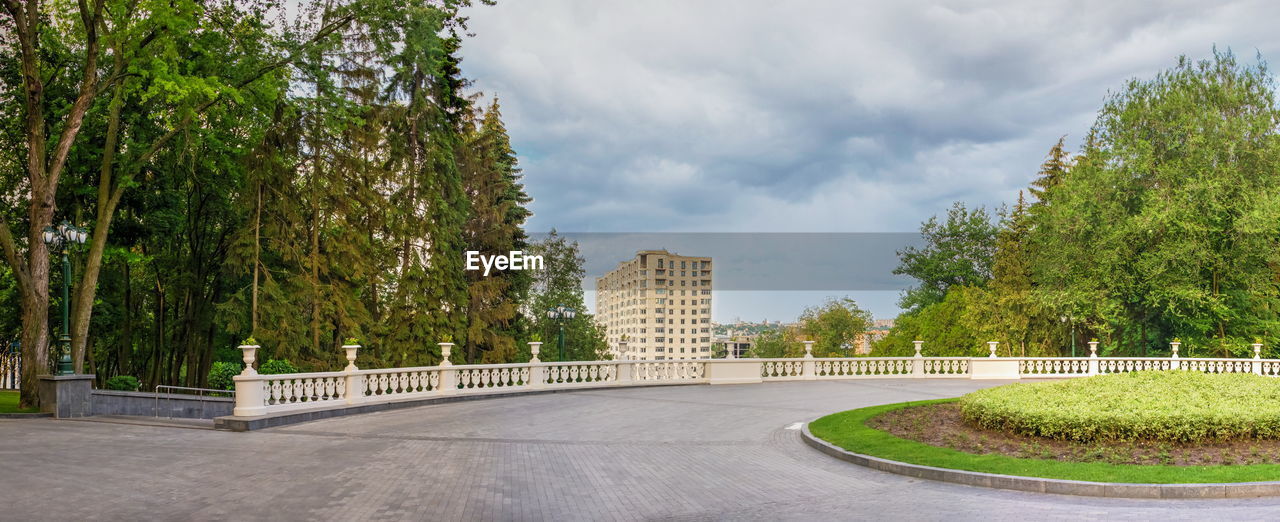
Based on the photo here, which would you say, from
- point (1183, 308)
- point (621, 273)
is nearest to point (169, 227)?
point (1183, 308)

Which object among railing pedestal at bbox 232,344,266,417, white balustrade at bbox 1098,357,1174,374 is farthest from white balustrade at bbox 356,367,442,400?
white balustrade at bbox 1098,357,1174,374

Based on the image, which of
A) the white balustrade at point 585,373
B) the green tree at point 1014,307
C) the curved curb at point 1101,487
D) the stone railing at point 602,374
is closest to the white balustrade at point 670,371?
the stone railing at point 602,374

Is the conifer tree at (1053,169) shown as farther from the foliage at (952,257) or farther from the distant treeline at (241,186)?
the distant treeline at (241,186)

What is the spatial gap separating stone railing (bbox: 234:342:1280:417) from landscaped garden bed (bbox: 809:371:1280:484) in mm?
9629

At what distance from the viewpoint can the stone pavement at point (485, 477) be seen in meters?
8.03

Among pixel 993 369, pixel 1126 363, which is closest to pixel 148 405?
pixel 993 369

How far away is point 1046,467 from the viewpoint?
9.77 meters

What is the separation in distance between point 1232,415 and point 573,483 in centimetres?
909

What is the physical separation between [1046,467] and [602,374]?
1688 centimetres

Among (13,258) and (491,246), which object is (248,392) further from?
(491,246)

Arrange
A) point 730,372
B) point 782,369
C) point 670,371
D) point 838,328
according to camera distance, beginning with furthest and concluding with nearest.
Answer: point 838,328
point 782,369
point 730,372
point 670,371

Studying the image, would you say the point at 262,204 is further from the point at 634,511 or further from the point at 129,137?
the point at 634,511

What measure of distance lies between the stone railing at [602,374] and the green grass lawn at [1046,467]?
11292mm

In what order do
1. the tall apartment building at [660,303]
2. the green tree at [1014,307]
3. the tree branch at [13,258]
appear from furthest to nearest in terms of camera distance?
the tall apartment building at [660,303] < the green tree at [1014,307] < the tree branch at [13,258]
